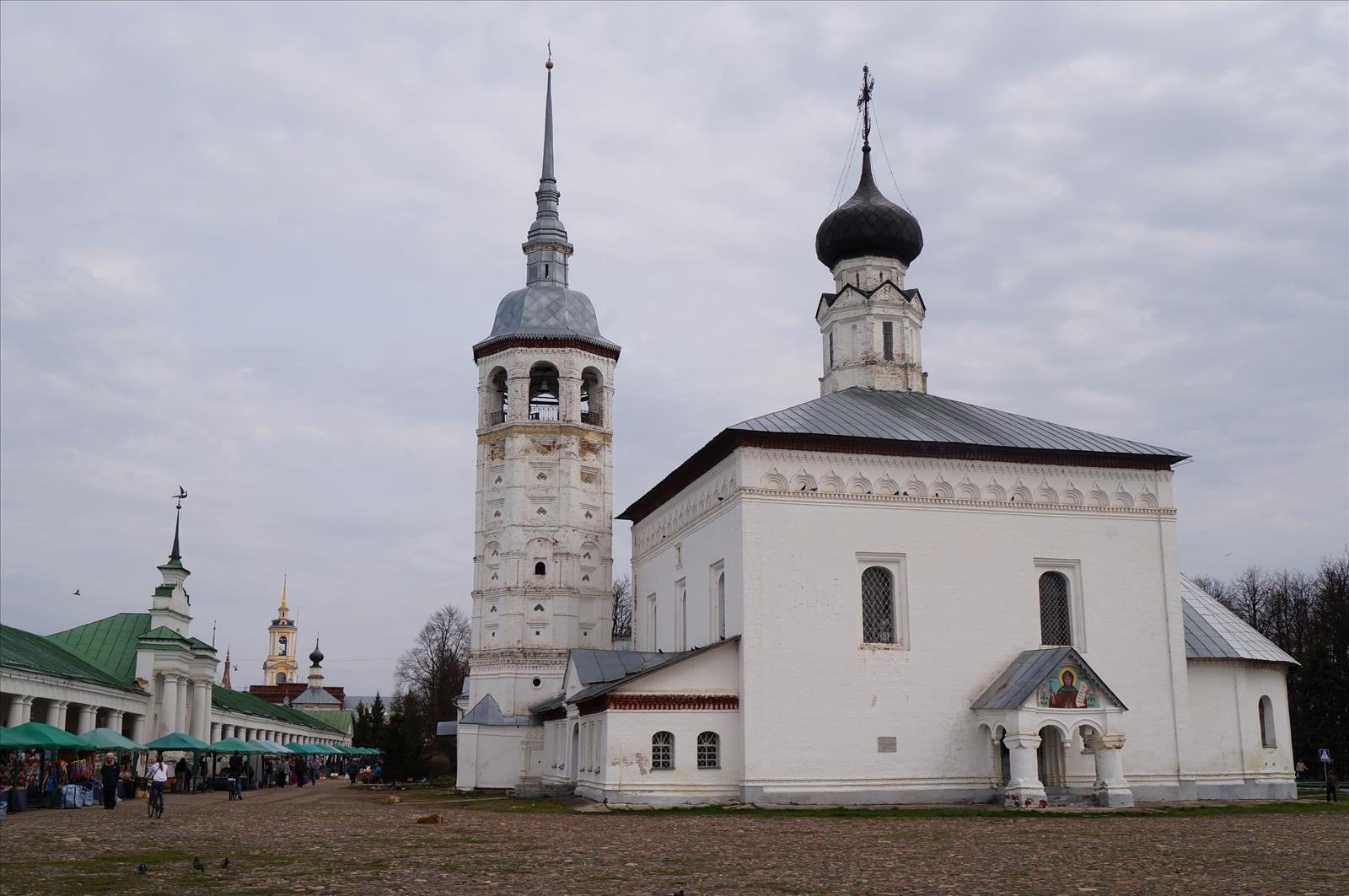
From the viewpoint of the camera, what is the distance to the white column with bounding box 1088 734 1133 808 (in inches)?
958

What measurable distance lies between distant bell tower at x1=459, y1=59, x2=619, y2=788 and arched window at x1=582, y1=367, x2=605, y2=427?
1.6 inches

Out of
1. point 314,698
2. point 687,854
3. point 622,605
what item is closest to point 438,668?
point 622,605

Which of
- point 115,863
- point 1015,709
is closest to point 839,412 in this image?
point 1015,709

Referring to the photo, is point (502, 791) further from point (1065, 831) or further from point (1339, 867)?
point (1339, 867)

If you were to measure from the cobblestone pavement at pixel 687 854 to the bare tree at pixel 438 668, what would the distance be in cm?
4349

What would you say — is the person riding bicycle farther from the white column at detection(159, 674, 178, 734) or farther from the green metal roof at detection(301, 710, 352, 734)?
the green metal roof at detection(301, 710, 352, 734)

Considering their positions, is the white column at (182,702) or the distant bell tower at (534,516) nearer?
the distant bell tower at (534,516)

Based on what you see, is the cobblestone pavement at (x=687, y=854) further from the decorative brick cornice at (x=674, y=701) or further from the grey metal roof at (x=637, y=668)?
the grey metal roof at (x=637, y=668)

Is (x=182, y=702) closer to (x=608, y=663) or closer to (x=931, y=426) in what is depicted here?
(x=608, y=663)

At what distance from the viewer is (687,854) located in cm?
1483

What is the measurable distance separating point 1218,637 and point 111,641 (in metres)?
36.6

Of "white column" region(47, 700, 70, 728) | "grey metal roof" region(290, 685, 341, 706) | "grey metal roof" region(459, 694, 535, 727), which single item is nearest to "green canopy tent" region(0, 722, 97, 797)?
"white column" region(47, 700, 70, 728)

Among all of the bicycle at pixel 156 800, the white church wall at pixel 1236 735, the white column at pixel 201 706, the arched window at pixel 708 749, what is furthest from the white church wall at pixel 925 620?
the white column at pixel 201 706

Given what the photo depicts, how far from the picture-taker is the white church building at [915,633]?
25.0 metres
